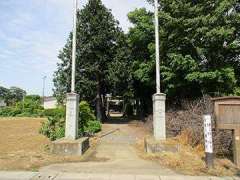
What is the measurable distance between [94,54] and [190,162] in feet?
70.3

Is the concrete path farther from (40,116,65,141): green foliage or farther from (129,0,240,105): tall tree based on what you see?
(129,0,240,105): tall tree

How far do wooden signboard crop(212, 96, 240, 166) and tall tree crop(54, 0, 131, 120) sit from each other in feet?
62.0

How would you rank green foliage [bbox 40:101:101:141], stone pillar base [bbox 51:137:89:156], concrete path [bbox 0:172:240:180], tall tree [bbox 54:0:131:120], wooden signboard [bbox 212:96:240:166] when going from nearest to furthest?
1. concrete path [bbox 0:172:240:180]
2. wooden signboard [bbox 212:96:240:166]
3. stone pillar base [bbox 51:137:89:156]
4. green foliage [bbox 40:101:101:141]
5. tall tree [bbox 54:0:131:120]

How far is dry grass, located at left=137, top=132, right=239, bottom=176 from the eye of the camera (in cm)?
992

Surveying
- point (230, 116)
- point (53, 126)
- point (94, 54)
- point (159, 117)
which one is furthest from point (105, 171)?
point (94, 54)

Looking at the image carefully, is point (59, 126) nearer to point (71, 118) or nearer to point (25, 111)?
point (71, 118)

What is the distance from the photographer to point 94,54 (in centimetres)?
3111

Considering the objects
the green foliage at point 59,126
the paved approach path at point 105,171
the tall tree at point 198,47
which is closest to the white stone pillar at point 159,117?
the paved approach path at point 105,171

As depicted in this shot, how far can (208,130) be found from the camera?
1037cm

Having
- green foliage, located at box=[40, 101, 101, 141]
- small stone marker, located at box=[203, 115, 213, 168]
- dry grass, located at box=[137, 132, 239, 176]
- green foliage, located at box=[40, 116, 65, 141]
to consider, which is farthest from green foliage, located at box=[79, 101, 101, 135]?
small stone marker, located at box=[203, 115, 213, 168]

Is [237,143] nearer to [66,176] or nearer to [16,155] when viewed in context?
[66,176]

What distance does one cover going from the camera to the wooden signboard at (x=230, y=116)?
1094 cm

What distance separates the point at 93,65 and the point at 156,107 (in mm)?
17032

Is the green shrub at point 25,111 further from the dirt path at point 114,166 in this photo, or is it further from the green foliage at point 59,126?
the dirt path at point 114,166
